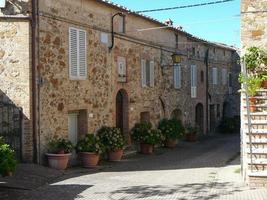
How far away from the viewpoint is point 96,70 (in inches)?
667

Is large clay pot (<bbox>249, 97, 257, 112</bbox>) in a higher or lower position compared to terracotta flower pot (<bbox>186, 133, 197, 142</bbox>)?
higher

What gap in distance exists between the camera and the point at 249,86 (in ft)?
43.3

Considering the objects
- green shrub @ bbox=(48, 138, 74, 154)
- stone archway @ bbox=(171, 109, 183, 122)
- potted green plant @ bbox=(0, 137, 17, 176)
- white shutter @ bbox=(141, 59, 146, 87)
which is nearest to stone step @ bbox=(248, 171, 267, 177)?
potted green plant @ bbox=(0, 137, 17, 176)

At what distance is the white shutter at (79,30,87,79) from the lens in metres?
16.0

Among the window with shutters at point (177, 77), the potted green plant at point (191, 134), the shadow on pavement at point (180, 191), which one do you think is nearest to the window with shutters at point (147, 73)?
the window with shutters at point (177, 77)

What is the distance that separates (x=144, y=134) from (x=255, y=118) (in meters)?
7.78

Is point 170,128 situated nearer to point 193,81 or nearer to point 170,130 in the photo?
point 170,130

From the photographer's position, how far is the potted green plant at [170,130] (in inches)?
865

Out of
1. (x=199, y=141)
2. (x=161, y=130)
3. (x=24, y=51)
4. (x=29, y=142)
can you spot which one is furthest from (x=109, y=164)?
(x=199, y=141)

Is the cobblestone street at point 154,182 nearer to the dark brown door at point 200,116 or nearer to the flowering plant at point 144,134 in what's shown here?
the flowering plant at point 144,134

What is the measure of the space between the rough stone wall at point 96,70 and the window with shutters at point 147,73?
0.22 metres

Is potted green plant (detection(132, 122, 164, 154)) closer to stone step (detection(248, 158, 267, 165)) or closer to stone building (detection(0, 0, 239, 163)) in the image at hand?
stone building (detection(0, 0, 239, 163))

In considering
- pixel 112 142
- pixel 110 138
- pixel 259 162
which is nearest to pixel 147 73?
pixel 110 138

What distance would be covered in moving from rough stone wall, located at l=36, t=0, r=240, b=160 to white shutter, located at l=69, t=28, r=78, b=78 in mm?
190
